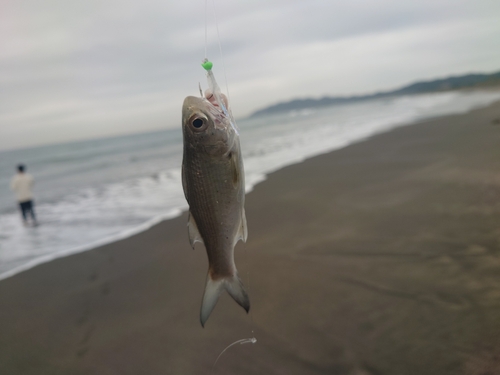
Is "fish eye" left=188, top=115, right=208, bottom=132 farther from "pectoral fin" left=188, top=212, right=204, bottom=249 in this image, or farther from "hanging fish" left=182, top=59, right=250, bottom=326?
"pectoral fin" left=188, top=212, right=204, bottom=249

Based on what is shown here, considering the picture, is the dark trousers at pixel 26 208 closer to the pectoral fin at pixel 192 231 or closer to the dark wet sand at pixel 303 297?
the dark wet sand at pixel 303 297

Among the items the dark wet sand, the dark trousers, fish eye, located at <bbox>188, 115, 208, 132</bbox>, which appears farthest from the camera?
the dark trousers

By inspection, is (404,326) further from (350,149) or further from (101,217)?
(350,149)

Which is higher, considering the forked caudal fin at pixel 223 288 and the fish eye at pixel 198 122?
the fish eye at pixel 198 122

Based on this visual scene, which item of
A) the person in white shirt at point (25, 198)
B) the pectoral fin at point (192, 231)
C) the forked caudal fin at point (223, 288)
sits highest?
the pectoral fin at point (192, 231)

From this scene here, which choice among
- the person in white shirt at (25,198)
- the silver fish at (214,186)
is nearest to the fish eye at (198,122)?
the silver fish at (214,186)

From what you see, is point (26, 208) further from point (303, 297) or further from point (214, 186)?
point (214, 186)

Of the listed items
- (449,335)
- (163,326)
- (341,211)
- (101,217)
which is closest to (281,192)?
(341,211)

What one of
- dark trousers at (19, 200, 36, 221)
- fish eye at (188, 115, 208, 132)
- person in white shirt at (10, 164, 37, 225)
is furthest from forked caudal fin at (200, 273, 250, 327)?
dark trousers at (19, 200, 36, 221)

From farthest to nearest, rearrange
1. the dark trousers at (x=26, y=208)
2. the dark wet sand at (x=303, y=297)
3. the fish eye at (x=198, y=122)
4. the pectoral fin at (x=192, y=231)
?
1. the dark trousers at (x=26, y=208)
2. the dark wet sand at (x=303, y=297)
3. the pectoral fin at (x=192, y=231)
4. the fish eye at (x=198, y=122)
